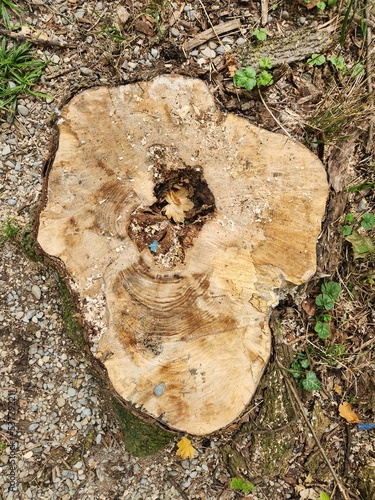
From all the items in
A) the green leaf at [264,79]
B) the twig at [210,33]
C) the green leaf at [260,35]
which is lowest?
the green leaf at [264,79]

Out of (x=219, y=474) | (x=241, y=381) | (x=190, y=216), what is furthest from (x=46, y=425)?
(x=190, y=216)

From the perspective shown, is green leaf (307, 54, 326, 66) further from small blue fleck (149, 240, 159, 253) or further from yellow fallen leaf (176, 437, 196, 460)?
yellow fallen leaf (176, 437, 196, 460)

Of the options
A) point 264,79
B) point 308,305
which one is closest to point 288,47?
point 264,79

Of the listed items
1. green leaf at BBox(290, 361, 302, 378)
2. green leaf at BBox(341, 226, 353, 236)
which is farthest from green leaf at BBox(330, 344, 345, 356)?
green leaf at BBox(341, 226, 353, 236)

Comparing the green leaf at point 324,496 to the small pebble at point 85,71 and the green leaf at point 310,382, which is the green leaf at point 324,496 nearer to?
the green leaf at point 310,382

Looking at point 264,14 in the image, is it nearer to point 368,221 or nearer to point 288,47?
point 288,47

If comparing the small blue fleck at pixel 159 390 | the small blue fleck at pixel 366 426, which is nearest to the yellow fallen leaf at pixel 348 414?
the small blue fleck at pixel 366 426

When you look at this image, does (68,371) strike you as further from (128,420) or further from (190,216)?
(190,216)
